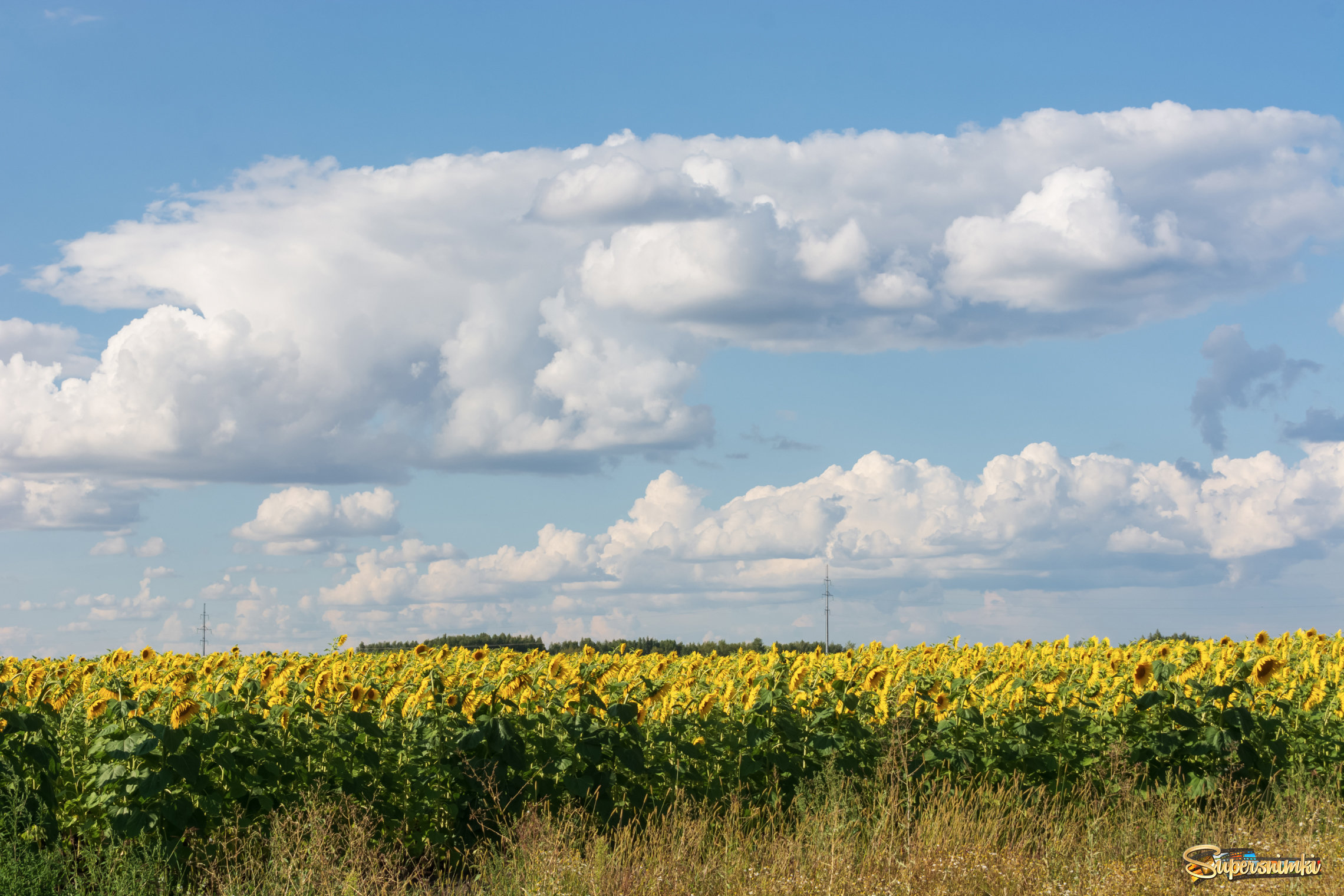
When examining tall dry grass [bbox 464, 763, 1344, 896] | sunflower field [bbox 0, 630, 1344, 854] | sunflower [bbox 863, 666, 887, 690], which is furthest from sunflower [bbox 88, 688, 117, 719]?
sunflower [bbox 863, 666, 887, 690]

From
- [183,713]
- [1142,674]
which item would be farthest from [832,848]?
[183,713]

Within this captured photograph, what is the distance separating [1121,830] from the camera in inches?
324

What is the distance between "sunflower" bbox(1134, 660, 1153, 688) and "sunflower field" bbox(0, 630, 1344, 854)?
24 mm

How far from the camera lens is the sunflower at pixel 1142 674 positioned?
938cm

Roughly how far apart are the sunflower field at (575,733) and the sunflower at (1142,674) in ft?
0.08

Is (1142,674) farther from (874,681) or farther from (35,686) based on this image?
(35,686)

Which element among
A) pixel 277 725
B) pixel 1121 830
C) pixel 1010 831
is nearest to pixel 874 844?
pixel 1010 831

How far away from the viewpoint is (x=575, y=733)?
325 inches

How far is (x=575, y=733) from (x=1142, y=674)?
4744 mm

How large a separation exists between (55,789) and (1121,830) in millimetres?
7681

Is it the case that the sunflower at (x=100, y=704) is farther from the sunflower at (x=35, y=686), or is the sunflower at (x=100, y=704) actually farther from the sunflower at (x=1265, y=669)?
the sunflower at (x=1265, y=669)

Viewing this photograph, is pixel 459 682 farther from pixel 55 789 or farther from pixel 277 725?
pixel 55 789

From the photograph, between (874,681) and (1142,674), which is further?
(874,681)

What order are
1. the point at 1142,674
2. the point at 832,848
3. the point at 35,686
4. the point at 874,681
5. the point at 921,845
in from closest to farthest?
the point at 832,848 < the point at 921,845 < the point at 35,686 < the point at 1142,674 < the point at 874,681
